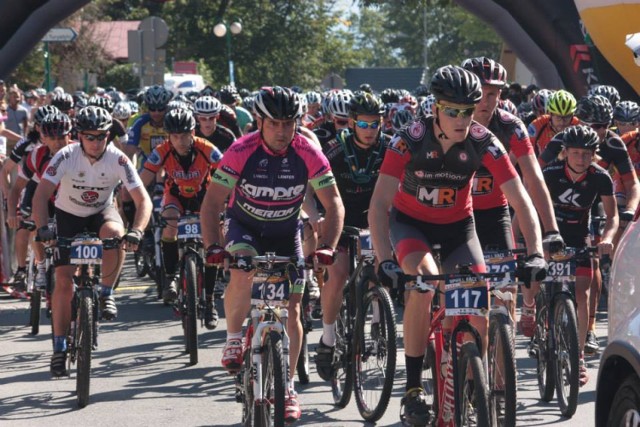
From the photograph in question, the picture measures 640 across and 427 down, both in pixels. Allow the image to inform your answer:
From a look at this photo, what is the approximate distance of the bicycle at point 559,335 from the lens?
27.9 feet

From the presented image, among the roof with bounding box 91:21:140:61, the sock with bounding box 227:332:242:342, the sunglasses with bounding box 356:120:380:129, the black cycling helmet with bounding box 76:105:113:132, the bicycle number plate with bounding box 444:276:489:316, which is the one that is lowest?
the sock with bounding box 227:332:242:342

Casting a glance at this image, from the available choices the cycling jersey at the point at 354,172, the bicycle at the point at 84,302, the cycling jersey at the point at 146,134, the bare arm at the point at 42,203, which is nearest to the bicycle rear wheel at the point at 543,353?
the cycling jersey at the point at 354,172

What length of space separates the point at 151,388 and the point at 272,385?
3.05 m

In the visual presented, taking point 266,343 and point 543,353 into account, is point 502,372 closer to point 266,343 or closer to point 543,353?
point 266,343

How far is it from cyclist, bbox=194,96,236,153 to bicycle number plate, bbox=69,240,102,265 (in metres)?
4.51

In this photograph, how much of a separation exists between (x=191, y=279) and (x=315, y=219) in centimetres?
143

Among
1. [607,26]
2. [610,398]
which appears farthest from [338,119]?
[607,26]

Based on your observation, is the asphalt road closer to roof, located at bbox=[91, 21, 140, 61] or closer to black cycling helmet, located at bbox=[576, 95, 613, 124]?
black cycling helmet, located at bbox=[576, 95, 613, 124]

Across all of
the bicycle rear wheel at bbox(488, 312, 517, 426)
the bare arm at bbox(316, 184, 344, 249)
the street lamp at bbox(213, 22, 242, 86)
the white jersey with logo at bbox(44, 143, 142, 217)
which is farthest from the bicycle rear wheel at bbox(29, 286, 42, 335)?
the street lamp at bbox(213, 22, 242, 86)

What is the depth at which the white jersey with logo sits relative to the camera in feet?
32.9

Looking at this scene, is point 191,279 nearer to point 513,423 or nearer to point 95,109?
point 95,109

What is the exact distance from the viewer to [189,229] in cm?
1137

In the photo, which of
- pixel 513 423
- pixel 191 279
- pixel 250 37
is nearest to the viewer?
pixel 513 423

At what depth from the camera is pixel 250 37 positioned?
246ft
